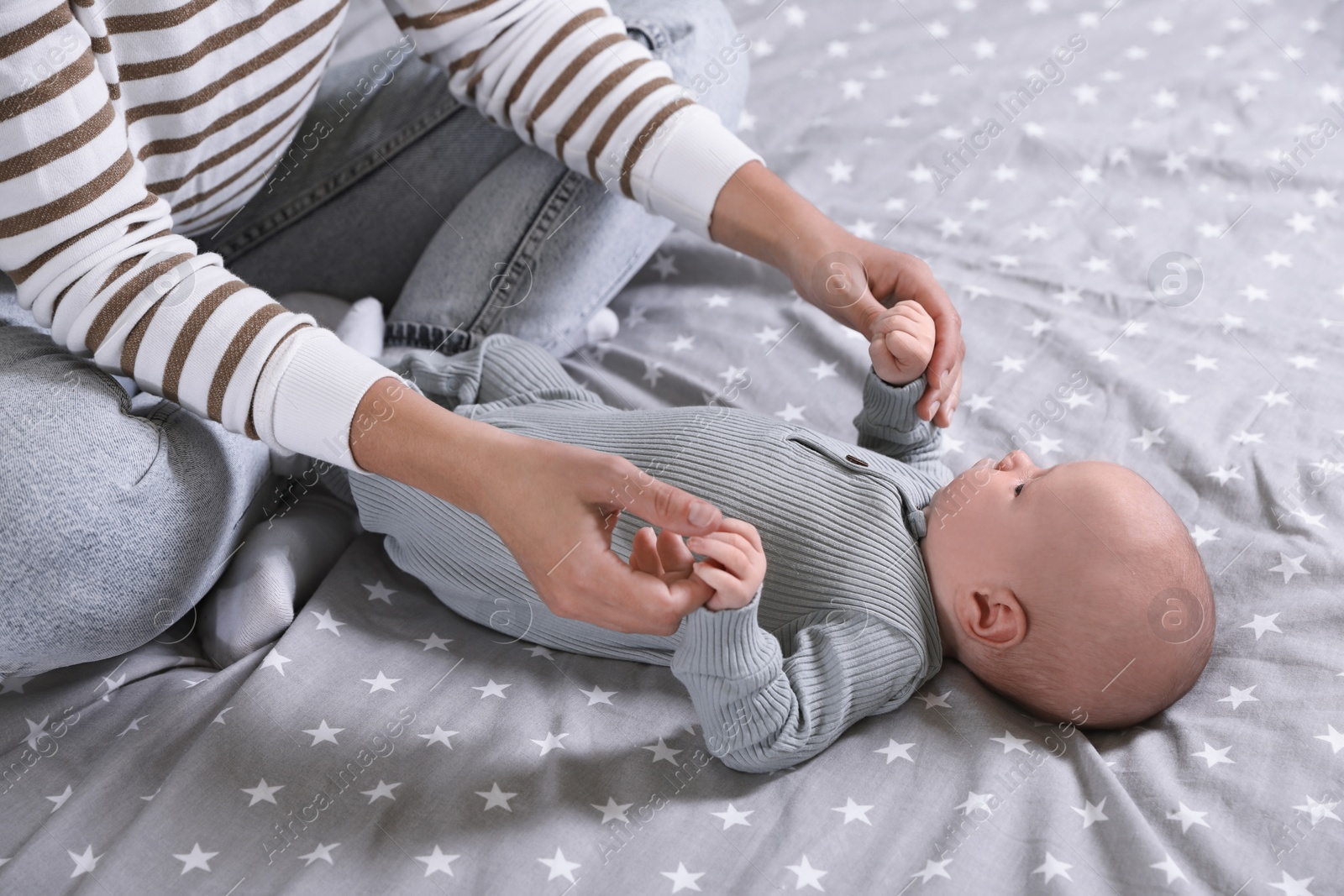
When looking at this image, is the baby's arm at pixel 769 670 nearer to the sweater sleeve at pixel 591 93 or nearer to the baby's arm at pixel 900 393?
the baby's arm at pixel 900 393

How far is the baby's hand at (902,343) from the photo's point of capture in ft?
2.96

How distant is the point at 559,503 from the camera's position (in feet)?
2.31

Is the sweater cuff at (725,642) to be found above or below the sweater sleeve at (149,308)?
below

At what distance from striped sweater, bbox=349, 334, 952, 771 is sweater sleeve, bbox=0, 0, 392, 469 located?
169 millimetres

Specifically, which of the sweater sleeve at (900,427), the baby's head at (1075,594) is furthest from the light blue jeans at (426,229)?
the baby's head at (1075,594)

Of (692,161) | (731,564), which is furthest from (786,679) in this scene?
(692,161)

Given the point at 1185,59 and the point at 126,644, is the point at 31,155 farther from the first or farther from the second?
the point at 1185,59

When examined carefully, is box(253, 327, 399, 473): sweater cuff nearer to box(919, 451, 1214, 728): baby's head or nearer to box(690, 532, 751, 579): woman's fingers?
box(690, 532, 751, 579): woman's fingers

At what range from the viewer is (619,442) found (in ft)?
3.13

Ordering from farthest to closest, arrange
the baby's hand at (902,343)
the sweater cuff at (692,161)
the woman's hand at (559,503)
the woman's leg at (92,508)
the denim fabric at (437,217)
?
the denim fabric at (437,217)
the sweater cuff at (692,161)
the baby's hand at (902,343)
the woman's leg at (92,508)
the woman's hand at (559,503)

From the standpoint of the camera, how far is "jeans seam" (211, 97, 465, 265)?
1.13 m

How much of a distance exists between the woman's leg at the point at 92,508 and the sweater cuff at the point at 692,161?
49 centimetres

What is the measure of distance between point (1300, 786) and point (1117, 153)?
0.91 meters

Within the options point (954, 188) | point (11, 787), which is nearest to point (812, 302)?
point (954, 188)
